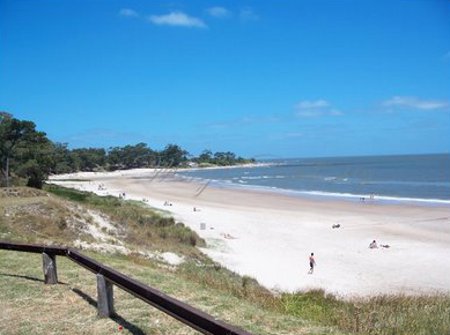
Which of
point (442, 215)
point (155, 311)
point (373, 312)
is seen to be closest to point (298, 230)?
point (442, 215)

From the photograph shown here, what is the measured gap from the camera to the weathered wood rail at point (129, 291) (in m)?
4.12

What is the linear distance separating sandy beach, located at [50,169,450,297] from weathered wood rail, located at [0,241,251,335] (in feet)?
32.8

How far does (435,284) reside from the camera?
1873 cm

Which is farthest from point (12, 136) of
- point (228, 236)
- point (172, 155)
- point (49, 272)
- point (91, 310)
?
point (172, 155)

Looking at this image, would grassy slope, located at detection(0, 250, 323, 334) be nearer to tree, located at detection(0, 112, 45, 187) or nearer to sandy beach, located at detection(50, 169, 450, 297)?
sandy beach, located at detection(50, 169, 450, 297)

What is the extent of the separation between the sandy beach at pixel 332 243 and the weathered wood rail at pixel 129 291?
1000 centimetres

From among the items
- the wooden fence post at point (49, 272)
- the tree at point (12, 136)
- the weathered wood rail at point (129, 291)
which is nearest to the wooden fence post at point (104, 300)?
the weathered wood rail at point (129, 291)

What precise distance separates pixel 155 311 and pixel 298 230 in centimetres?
2823

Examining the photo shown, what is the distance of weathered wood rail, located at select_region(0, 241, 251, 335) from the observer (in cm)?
412

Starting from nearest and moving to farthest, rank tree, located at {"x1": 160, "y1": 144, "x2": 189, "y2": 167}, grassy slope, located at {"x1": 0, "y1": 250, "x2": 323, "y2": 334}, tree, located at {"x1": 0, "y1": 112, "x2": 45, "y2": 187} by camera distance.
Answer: grassy slope, located at {"x1": 0, "y1": 250, "x2": 323, "y2": 334}
tree, located at {"x1": 0, "y1": 112, "x2": 45, "y2": 187}
tree, located at {"x1": 160, "y1": 144, "x2": 189, "y2": 167}

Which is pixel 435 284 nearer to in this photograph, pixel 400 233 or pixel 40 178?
pixel 400 233

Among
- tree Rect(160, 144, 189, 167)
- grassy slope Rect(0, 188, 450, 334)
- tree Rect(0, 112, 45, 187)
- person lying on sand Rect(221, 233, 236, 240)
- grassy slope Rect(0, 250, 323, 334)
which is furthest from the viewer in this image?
tree Rect(160, 144, 189, 167)

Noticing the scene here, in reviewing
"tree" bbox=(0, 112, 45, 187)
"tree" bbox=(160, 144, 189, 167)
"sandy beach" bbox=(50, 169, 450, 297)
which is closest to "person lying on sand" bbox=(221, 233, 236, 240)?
"sandy beach" bbox=(50, 169, 450, 297)

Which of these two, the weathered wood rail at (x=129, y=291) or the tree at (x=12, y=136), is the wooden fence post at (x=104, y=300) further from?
the tree at (x=12, y=136)
